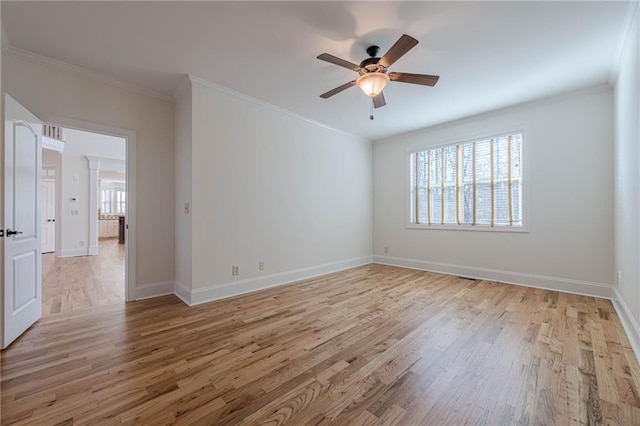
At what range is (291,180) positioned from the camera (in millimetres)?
4363

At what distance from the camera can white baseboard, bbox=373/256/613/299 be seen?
351 cm

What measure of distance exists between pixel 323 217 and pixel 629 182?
3750 mm

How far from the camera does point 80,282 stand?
422 cm

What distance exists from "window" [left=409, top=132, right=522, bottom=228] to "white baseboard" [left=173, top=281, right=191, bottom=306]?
4147 mm

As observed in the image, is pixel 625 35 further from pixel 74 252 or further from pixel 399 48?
pixel 74 252

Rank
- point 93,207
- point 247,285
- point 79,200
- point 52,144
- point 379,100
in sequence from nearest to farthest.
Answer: point 379,100, point 247,285, point 52,144, point 79,200, point 93,207

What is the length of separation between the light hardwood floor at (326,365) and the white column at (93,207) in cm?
532

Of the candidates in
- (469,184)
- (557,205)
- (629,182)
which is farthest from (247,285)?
(557,205)

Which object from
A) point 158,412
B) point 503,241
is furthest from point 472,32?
point 158,412

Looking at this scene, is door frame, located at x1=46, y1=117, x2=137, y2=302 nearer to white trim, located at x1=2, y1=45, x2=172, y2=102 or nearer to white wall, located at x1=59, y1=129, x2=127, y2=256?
white trim, located at x1=2, y1=45, x2=172, y2=102

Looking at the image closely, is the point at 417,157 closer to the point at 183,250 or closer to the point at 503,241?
the point at 503,241

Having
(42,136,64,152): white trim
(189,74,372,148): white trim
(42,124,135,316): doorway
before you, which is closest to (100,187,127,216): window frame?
(42,124,135,316): doorway

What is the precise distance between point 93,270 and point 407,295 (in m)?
5.74

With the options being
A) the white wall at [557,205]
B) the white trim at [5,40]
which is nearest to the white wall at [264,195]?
the white trim at [5,40]
